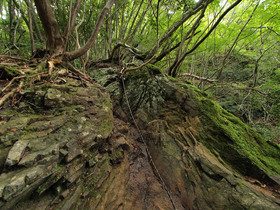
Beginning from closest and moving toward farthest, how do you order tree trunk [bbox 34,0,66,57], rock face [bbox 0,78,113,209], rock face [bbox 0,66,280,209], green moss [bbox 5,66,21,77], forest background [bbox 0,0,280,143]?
rock face [bbox 0,78,113,209]
rock face [bbox 0,66,280,209]
green moss [bbox 5,66,21,77]
tree trunk [bbox 34,0,66,57]
forest background [bbox 0,0,280,143]

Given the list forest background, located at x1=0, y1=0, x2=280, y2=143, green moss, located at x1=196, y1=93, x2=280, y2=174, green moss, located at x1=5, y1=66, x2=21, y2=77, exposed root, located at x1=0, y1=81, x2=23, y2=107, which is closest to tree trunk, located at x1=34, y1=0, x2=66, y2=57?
forest background, located at x1=0, y1=0, x2=280, y2=143

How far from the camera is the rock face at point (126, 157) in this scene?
172cm

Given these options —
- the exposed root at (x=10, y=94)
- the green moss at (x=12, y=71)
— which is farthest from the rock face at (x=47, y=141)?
the green moss at (x=12, y=71)

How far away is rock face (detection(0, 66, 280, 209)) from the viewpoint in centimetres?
172

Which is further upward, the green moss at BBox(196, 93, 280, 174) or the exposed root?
the exposed root

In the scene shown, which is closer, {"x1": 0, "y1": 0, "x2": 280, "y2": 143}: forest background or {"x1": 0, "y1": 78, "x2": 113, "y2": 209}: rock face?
{"x1": 0, "y1": 78, "x2": 113, "y2": 209}: rock face

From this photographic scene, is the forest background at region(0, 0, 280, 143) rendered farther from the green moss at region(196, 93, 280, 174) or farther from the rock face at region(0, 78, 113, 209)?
the rock face at region(0, 78, 113, 209)

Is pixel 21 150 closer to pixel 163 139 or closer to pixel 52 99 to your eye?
pixel 52 99

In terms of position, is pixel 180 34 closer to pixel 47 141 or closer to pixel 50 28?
pixel 50 28

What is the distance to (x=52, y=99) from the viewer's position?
259 cm

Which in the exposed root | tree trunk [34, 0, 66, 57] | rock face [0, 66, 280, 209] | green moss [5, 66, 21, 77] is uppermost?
tree trunk [34, 0, 66, 57]

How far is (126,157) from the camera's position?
130 inches

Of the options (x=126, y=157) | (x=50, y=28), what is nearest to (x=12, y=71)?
(x=50, y=28)

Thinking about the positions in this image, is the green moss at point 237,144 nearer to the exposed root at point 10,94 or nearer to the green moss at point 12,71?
the exposed root at point 10,94
